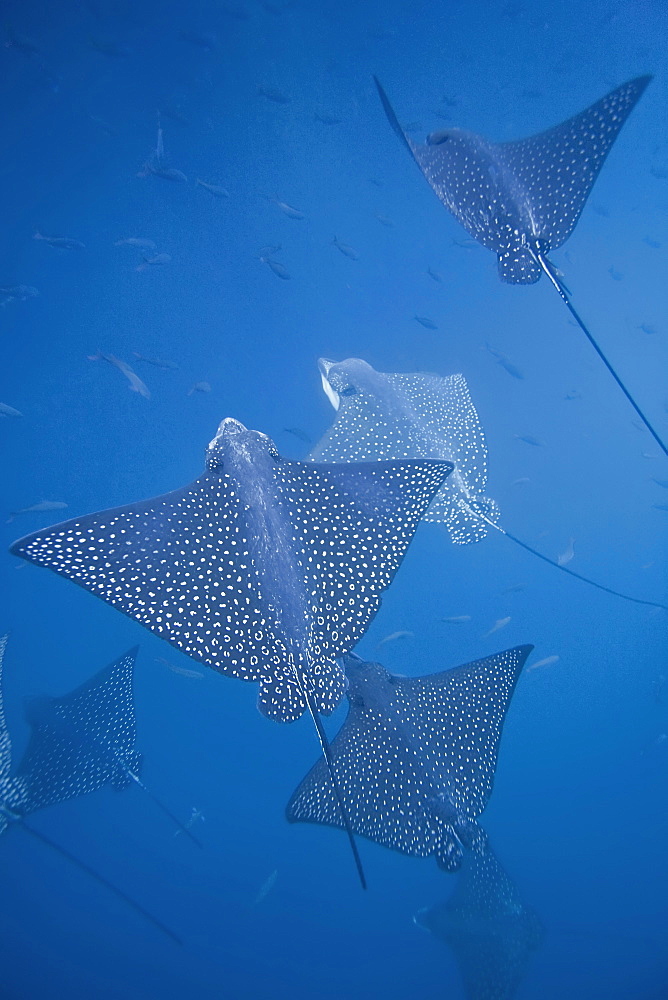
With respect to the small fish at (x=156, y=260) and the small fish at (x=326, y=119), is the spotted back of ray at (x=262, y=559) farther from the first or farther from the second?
the small fish at (x=326, y=119)

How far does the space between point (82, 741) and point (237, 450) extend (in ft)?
11.5

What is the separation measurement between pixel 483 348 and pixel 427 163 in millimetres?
4363

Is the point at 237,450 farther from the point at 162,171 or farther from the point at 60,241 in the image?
the point at 60,241

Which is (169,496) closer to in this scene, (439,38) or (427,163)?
(427,163)

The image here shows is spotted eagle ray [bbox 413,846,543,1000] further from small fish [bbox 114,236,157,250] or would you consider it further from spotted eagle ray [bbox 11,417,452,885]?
small fish [bbox 114,236,157,250]

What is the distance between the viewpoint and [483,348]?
23.8 feet

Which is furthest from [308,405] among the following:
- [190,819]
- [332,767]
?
[190,819]

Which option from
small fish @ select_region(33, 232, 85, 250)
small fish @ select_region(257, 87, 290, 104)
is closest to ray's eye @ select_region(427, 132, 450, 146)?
small fish @ select_region(257, 87, 290, 104)

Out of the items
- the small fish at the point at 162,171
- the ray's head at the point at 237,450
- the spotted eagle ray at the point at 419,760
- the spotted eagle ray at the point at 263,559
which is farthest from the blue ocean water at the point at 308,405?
the spotted eagle ray at the point at 419,760

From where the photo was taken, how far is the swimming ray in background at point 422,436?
4363 mm

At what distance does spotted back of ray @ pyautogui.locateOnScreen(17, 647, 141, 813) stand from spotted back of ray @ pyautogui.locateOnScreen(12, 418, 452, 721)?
2647mm

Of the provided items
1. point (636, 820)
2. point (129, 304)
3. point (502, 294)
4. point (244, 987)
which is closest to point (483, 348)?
point (502, 294)

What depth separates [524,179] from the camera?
321 centimetres

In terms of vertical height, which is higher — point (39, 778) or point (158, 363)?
point (158, 363)
